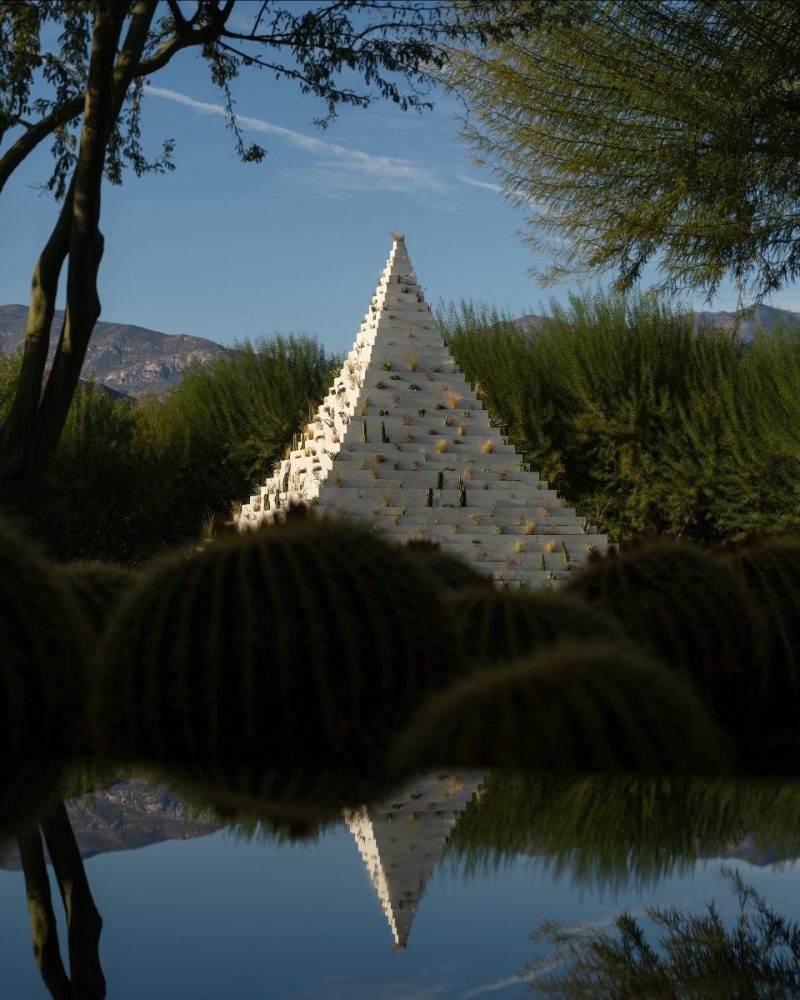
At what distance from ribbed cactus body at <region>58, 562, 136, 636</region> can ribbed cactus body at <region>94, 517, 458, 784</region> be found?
0.90 meters

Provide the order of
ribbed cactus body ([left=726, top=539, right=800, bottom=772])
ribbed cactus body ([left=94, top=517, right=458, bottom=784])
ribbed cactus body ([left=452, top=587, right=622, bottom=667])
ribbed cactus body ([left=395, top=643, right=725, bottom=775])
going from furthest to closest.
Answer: ribbed cactus body ([left=726, top=539, right=800, bottom=772]), ribbed cactus body ([left=452, top=587, right=622, bottom=667]), ribbed cactus body ([left=94, top=517, right=458, bottom=784]), ribbed cactus body ([left=395, top=643, right=725, bottom=775])

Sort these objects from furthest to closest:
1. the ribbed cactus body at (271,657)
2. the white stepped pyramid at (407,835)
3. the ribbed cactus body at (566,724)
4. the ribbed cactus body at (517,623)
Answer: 1. the ribbed cactus body at (517,623)
2. the ribbed cactus body at (271,657)
3. the ribbed cactus body at (566,724)
4. the white stepped pyramid at (407,835)

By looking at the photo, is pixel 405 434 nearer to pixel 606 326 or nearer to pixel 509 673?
pixel 509 673

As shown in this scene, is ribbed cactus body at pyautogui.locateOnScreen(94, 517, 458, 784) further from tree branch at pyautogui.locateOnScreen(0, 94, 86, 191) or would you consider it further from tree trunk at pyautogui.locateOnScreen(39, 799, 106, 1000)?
tree branch at pyautogui.locateOnScreen(0, 94, 86, 191)

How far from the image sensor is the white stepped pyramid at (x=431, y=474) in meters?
10.3

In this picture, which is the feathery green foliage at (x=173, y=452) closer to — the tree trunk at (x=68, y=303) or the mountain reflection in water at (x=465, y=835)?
the tree trunk at (x=68, y=303)

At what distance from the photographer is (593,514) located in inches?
707

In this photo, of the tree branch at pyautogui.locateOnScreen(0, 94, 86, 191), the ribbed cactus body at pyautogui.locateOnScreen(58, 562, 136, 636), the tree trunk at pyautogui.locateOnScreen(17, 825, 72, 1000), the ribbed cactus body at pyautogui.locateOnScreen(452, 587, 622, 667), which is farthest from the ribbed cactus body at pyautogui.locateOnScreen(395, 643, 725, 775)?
the tree branch at pyautogui.locateOnScreen(0, 94, 86, 191)

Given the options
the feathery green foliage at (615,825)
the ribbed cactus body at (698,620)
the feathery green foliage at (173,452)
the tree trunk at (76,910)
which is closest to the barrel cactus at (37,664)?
the tree trunk at (76,910)

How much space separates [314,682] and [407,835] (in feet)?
3.58

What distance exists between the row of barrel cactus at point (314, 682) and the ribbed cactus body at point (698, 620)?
64 centimetres

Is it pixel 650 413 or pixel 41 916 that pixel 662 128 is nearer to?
pixel 650 413

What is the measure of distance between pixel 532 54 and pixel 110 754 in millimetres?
17340

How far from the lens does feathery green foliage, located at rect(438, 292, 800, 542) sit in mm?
17438
